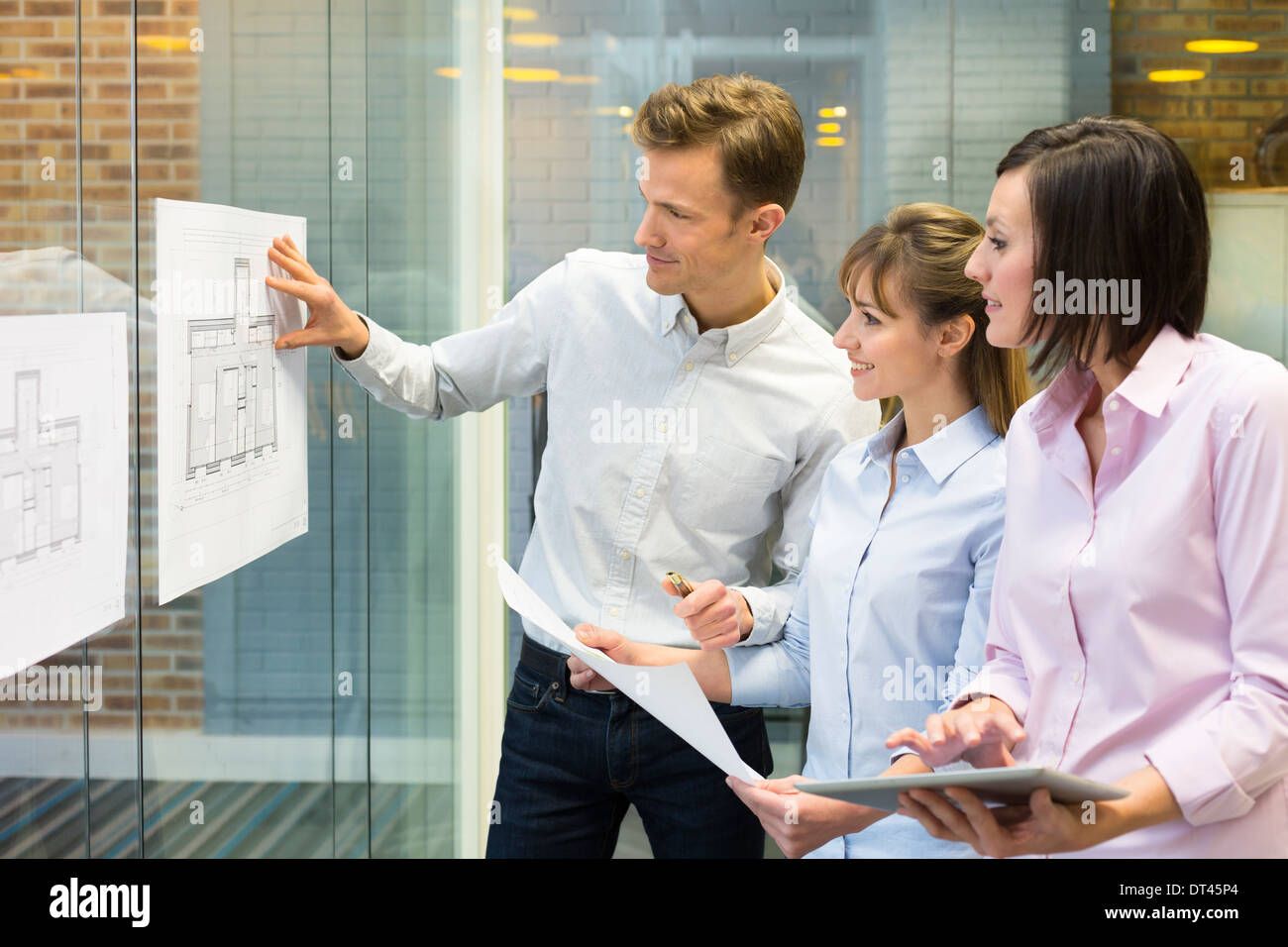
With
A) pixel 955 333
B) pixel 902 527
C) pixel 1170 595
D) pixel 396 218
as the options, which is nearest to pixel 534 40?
pixel 396 218

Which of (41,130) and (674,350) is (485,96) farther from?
(41,130)

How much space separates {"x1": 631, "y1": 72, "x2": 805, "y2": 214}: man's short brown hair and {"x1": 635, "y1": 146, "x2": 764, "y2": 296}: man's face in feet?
0.06

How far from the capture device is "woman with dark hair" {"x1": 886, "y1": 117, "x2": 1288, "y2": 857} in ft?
3.18

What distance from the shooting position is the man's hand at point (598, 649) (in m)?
1.45

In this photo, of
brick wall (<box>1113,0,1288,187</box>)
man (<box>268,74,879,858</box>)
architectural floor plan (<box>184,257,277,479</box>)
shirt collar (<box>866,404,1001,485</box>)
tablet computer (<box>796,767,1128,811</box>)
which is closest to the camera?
tablet computer (<box>796,767,1128,811</box>)

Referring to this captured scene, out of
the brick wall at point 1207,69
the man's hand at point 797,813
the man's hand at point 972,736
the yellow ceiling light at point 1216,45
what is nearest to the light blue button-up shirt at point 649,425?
the man's hand at point 797,813

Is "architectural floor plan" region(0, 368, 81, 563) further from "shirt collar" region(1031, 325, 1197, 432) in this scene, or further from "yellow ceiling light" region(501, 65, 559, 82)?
"yellow ceiling light" region(501, 65, 559, 82)

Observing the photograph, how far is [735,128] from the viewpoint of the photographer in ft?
5.12

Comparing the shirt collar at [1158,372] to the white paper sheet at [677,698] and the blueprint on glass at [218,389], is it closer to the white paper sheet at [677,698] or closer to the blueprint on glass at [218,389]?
the white paper sheet at [677,698]

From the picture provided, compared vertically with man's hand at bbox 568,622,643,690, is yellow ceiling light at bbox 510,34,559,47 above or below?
above

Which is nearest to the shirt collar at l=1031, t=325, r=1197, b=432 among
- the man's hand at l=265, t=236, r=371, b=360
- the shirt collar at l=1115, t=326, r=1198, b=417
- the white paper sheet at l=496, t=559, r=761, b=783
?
the shirt collar at l=1115, t=326, r=1198, b=417

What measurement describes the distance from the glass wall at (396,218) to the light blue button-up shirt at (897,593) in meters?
0.80

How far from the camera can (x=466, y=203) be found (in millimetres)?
2762
